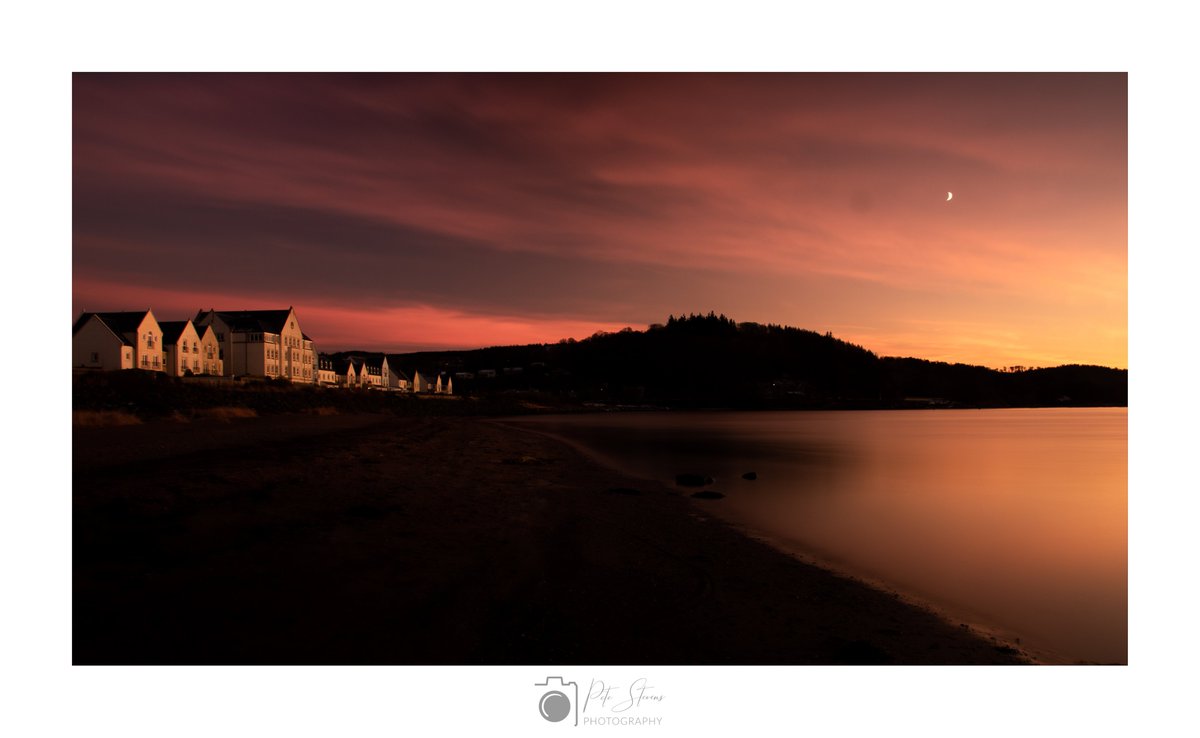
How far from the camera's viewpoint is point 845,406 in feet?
472

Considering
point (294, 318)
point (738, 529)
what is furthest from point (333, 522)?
point (294, 318)

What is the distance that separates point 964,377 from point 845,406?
34279 mm

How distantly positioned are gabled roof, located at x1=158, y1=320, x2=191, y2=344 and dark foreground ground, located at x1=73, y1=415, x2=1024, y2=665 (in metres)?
39.9

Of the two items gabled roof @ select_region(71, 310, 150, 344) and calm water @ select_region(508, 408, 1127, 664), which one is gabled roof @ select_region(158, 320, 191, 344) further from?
calm water @ select_region(508, 408, 1127, 664)

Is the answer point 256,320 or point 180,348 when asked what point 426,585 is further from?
point 256,320

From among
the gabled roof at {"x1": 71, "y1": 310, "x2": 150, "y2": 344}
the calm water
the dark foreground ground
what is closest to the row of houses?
the gabled roof at {"x1": 71, "y1": 310, "x2": 150, "y2": 344}

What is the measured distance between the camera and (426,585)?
6.04 meters

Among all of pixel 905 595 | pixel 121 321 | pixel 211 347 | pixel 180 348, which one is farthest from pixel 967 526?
pixel 211 347

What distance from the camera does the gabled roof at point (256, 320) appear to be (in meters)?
56.6

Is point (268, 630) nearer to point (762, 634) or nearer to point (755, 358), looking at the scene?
point (762, 634)
